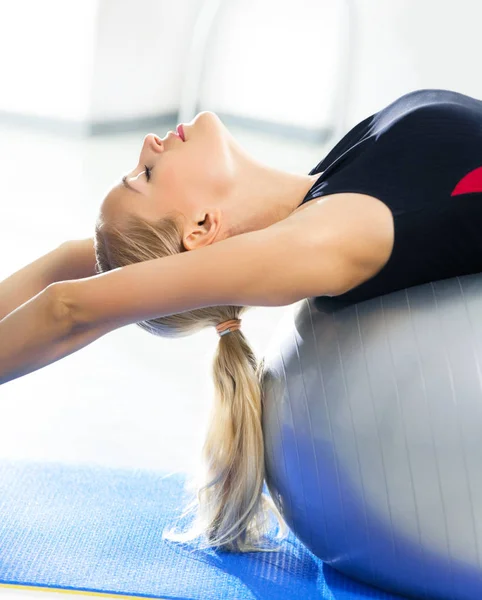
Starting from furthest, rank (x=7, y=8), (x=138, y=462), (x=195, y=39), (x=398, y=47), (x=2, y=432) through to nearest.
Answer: (x=7, y=8)
(x=195, y=39)
(x=398, y=47)
(x=2, y=432)
(x=138, y=462)

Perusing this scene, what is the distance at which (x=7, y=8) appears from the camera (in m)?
7.12

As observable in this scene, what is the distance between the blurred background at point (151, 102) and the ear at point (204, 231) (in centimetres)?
107

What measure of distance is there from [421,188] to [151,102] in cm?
529

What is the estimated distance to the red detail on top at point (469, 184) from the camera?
5.24 feet

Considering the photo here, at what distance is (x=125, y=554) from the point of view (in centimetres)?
176

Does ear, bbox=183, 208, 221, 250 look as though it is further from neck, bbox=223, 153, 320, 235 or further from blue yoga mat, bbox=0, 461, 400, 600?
blue yoga mat, bbox=0, 461, 400, 600

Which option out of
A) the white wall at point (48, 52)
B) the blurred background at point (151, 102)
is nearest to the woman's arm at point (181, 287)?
the blurred background at point (151, 102)

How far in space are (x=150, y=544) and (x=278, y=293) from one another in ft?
2.15

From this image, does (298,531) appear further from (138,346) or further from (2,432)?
(138,346)

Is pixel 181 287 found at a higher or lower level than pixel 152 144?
lower

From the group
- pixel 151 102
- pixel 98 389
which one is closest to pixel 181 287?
pixel 98 389

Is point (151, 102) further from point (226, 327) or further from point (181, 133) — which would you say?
point (226, 327)

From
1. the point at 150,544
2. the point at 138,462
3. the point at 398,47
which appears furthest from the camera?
the point at 398,47

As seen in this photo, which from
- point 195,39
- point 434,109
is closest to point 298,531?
point 434,109
